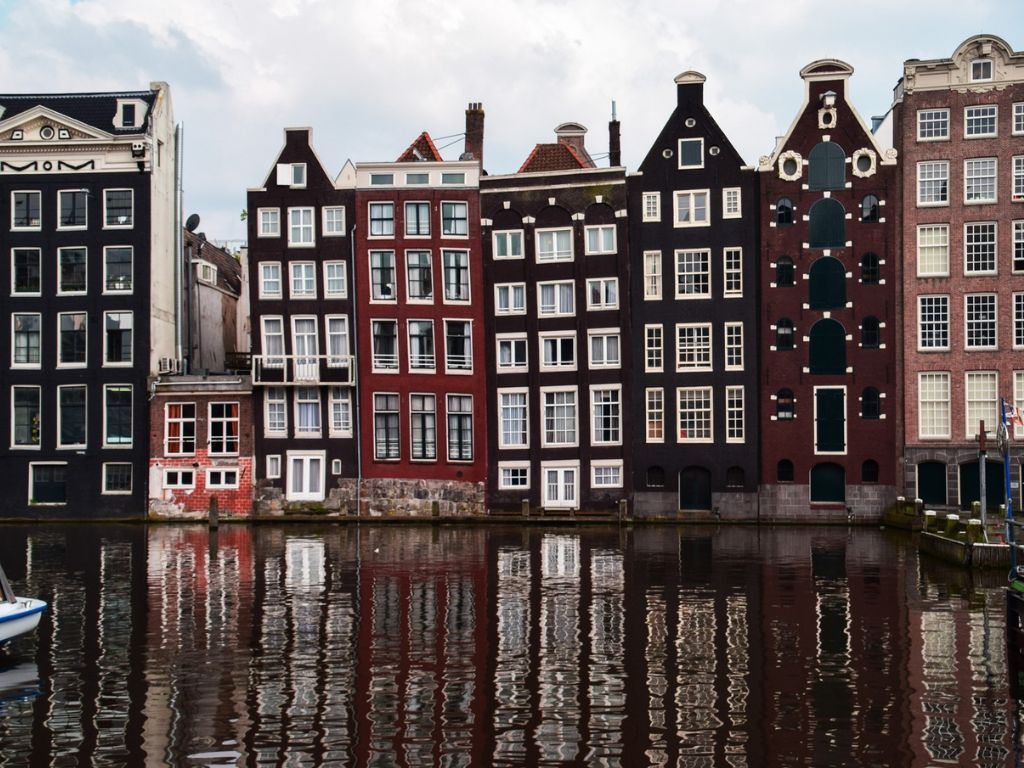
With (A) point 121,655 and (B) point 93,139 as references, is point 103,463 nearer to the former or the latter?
(B) point 93,139

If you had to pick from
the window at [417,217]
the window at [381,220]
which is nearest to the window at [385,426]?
the window at [381,220]

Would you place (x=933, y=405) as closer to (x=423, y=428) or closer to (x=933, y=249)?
(x=933, y=249)

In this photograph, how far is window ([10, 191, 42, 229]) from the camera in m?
66.4

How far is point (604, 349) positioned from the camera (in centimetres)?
6369

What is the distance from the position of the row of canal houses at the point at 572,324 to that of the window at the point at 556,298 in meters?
0.16

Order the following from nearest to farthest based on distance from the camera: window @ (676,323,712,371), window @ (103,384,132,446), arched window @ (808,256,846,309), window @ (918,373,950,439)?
window @ (918,373,950,439) → arched window @ (808,256,846,309) → window @ (676,323,712,371) → window @ (103,384,132,446)

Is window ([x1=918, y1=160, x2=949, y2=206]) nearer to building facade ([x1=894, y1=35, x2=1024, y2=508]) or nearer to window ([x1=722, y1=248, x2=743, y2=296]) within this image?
building facade ([x1=894, y1=35, x2=1024, y2=508])

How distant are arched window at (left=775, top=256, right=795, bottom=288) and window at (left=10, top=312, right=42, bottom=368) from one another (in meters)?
40.0

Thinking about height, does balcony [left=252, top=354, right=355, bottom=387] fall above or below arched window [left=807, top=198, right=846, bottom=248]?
below

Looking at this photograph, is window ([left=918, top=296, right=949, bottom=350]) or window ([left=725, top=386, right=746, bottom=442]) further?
window ([left=725, top=386, right=746, bottom=442])

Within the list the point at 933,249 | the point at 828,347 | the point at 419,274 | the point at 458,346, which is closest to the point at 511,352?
the point at 458,346

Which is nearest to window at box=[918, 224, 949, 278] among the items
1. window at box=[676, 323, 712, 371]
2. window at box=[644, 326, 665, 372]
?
window at box=[676, 323, 712, 371]

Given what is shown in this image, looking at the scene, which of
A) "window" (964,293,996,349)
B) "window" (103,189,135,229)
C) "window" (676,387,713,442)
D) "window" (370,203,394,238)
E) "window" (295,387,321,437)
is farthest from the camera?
"window" (103,189,135,229)

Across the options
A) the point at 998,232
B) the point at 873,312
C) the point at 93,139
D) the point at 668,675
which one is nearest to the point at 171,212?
the point at 93,139
